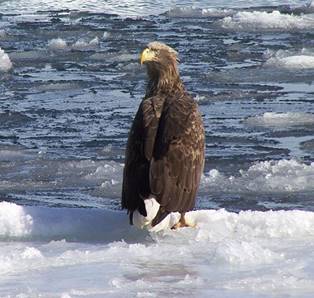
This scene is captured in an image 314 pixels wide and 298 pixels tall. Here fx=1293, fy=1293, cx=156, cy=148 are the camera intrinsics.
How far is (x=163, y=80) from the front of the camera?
7.10 meters

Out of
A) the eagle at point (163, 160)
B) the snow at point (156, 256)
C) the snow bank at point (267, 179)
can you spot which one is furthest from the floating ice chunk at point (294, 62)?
the snow at point (156, 256)

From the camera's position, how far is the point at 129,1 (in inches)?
885

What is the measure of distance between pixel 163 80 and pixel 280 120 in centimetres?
429

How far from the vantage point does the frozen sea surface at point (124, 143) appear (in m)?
5.36

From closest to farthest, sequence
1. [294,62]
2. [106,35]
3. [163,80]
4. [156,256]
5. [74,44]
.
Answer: [156,256] < [163,80] < [294,62] < [74,44] < [106,35]

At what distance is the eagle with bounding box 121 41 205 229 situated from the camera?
6215 millimetres

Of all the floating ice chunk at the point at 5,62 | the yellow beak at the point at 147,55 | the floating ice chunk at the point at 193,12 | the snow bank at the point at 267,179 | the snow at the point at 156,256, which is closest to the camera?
the snow at the point at 156,256

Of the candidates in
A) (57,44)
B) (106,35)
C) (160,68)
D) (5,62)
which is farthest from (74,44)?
(160,68)

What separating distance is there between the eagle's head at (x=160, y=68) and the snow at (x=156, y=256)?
3.03 ft

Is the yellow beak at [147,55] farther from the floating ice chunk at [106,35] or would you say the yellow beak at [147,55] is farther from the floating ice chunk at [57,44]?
the floating ice chunk at [106,35]

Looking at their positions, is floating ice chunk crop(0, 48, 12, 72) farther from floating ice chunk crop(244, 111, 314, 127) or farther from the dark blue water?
floating ice chunk crop(244, 111, 314, 127)

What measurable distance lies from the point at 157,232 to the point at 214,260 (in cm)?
69

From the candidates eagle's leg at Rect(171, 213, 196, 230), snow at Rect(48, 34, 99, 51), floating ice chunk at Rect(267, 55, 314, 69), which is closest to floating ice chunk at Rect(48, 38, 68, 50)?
snow at Rect(48, 34, 99, 51)

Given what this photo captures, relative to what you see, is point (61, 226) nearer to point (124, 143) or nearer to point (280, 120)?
point (124, 143)
